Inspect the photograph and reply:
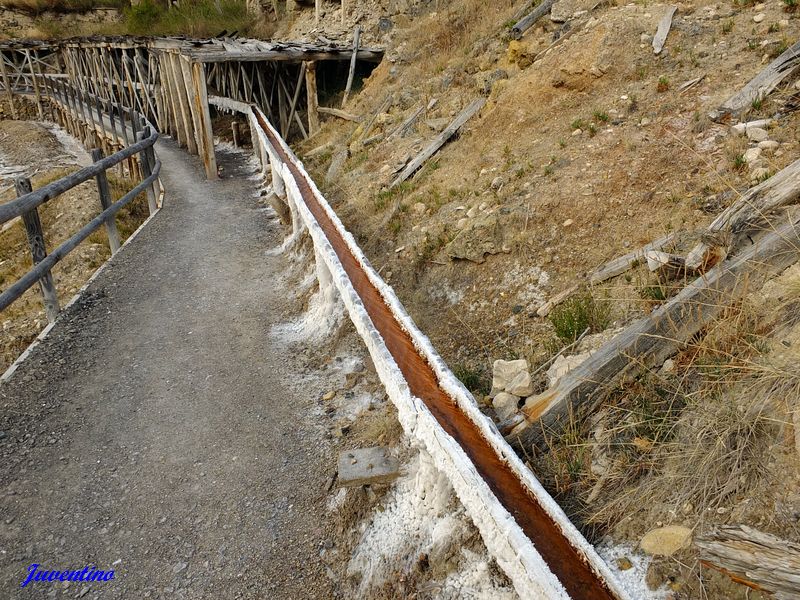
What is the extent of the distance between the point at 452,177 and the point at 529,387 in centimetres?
479

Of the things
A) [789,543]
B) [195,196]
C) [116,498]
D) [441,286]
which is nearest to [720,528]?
[789,543]

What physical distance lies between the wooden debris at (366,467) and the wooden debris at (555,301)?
74.4 inches

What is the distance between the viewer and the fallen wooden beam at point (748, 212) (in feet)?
10.7

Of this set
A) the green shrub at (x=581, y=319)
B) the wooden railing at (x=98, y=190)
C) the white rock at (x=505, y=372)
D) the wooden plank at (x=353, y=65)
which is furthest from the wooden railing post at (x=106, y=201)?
the wooden plank at (x=353, y=65)

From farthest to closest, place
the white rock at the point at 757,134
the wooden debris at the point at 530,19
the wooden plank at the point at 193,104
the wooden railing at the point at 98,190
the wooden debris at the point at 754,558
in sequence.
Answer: the wooden plank at the point at 193,104 → the wooden debris at the point at 530,19 → the wooden railing at the point at 98,190 → the white rock at the point at 757,134 → the wooden debris at the point at 754,558

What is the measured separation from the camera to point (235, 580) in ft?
9.53

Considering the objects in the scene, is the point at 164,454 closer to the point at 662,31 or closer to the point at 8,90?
the point at 662,31

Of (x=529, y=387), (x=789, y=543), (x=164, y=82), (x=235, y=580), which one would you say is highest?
(x=164, y=82)

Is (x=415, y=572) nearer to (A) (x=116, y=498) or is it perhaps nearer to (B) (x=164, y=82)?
(A) (x=116, y=498)

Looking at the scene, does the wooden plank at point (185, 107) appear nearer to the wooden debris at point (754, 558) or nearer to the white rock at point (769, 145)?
the white rock at point (769, 145)

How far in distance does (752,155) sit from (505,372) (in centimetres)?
302

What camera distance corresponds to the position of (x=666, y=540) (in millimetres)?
2277

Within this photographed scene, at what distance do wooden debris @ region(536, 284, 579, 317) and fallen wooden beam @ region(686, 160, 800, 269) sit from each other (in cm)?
109

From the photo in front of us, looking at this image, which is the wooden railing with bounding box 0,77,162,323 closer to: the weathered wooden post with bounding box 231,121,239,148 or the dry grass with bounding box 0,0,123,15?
the weathered wooden post with bounding box 231,121,239,148
